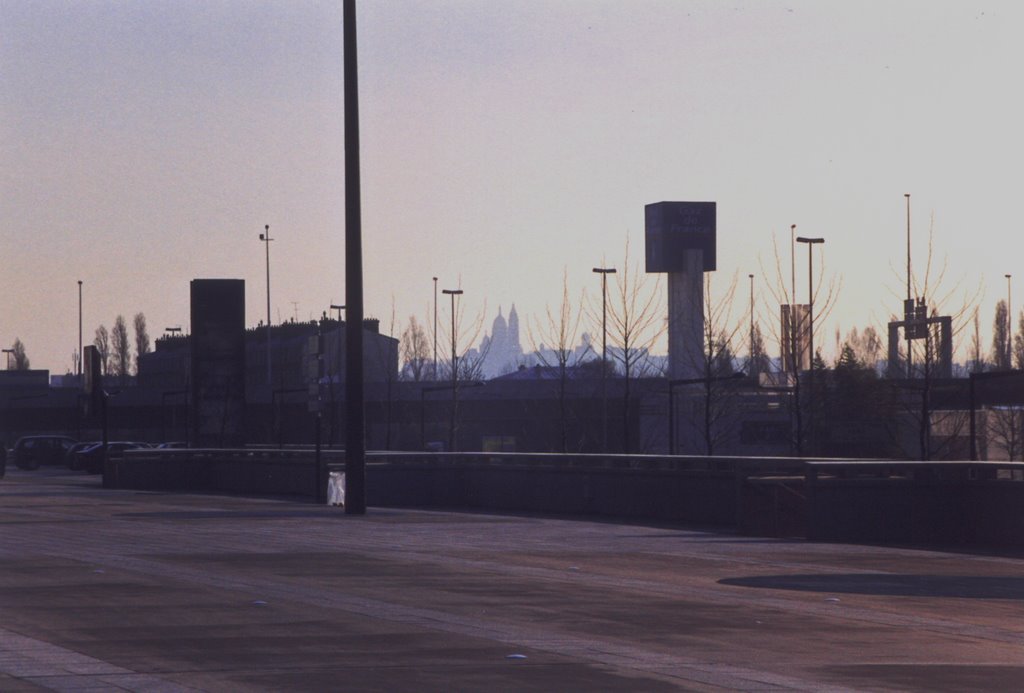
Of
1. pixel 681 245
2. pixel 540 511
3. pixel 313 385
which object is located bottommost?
pixel 540 511

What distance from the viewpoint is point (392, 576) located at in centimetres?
1772

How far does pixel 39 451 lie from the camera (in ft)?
272

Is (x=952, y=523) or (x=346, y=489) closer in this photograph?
(x=952, y=523)

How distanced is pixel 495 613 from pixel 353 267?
17.1 metres

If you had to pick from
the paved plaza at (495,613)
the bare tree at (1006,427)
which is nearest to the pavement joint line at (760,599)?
the paved plaza at (495,613)

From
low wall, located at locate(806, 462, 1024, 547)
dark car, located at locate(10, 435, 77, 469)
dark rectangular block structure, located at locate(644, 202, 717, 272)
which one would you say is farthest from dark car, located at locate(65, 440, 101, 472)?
low wall, located at locate(806, 462, 1024, 547)

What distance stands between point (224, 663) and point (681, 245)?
108788 mm

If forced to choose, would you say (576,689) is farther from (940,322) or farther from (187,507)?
(940,322)

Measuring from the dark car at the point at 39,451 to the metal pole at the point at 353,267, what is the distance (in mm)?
53890

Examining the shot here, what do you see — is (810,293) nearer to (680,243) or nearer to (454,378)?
(454,378)

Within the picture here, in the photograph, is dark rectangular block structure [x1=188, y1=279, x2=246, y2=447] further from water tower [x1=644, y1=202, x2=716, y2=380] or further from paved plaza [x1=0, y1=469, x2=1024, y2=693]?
water tower [x1=644, y1=202, x2=716, y2=380]

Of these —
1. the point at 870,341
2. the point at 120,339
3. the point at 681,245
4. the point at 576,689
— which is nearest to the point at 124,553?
the point at 576,689

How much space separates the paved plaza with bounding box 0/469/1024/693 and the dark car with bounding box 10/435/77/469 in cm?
5830

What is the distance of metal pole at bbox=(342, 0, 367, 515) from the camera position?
30312mm
